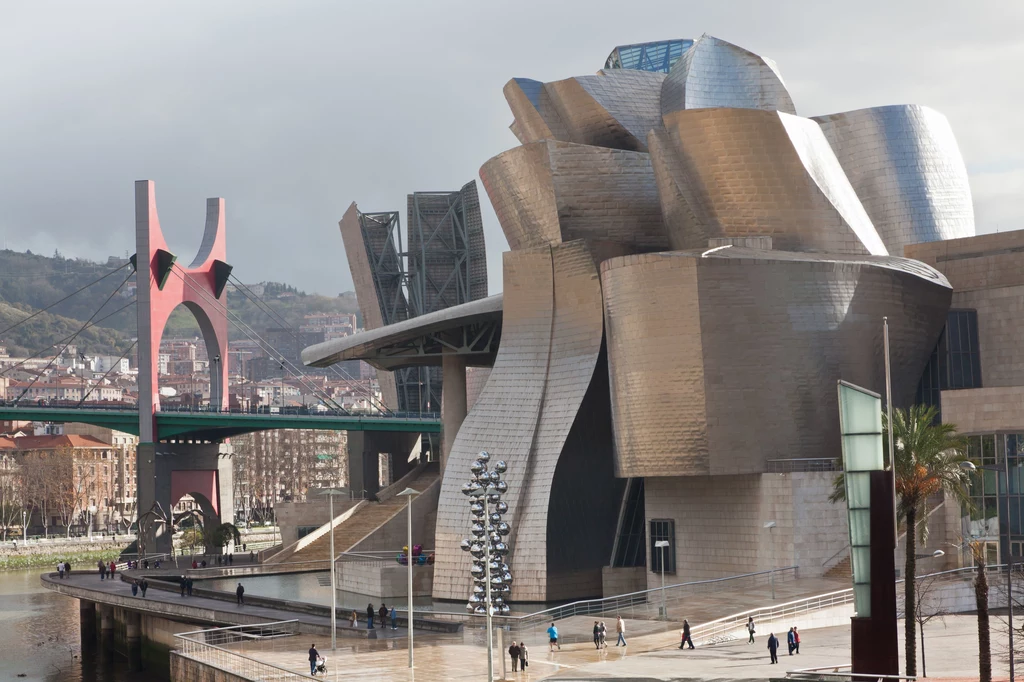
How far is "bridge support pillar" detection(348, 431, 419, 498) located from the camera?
7269 cm

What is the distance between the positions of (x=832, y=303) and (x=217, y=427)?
144ft

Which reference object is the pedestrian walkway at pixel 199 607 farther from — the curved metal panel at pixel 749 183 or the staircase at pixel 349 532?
the curved metal panel at pixel 749 183

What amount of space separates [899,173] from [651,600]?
18.3 m

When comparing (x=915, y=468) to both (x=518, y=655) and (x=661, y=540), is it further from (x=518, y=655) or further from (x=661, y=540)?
(x=661, y=540)

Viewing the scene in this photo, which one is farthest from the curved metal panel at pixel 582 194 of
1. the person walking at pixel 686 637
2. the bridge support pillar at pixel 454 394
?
the person walking at pixel 686 637

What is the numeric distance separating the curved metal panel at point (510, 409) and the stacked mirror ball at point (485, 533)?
1267 centimetres

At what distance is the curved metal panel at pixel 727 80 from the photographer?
1731 inches

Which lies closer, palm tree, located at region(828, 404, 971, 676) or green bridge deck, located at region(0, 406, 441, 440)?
palm tree, located at region(828, 404, 971, 676)

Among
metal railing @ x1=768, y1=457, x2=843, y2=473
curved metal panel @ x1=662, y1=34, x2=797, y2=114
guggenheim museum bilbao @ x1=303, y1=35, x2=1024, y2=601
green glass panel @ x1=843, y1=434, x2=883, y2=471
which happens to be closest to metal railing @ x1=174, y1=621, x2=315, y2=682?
guggenheim museum bilbao @ x1=303, y1=35, x2=1024, y2=601

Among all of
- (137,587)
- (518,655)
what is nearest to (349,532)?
(137,587)

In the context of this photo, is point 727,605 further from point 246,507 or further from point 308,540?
point 246,507

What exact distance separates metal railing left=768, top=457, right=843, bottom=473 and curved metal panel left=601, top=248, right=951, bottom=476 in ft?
1.03

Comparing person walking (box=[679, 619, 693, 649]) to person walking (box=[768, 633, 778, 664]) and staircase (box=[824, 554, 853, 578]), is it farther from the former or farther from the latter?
staircase (box=[824, 554, 853, 578])

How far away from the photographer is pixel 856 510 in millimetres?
18812
